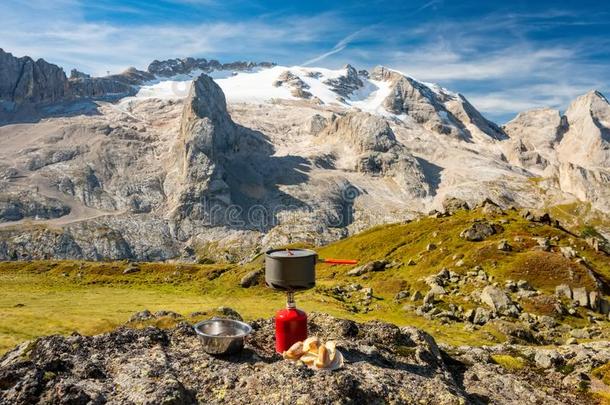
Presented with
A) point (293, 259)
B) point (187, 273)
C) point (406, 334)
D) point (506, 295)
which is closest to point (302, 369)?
point (293, 259)

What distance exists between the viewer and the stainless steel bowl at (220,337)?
13.7m

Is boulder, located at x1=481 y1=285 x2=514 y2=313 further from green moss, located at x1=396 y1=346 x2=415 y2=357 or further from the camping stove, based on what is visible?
the camping stove

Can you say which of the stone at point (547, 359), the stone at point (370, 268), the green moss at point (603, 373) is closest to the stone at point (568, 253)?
the stone at point (370, 268)

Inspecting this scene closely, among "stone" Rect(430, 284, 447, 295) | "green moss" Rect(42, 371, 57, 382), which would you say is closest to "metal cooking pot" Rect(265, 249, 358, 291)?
"green moss" Rect(42, 371, 57, 382)

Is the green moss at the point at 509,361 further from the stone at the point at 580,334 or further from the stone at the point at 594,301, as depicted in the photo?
the stone at the point at 594,301

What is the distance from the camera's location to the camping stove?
14.6 m

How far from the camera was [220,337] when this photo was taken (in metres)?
13.7

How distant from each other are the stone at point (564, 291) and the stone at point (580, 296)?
1.40 feet

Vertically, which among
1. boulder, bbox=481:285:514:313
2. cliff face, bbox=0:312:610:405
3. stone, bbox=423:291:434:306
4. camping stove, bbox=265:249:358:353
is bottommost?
stone, bbox=423:291:434:306

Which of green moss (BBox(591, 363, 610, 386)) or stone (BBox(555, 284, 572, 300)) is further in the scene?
stone (BBox(555, 284, 572, 300))

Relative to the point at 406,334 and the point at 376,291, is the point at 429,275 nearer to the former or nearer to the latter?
the point at 376,291

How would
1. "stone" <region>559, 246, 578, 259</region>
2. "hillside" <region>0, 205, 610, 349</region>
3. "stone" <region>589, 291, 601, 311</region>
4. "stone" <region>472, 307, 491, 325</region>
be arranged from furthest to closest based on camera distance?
"stone" <region>559, 246, 578, 259</region> → "stone" <region>589, 291, 601, 311</region> → "stone" <region>472, 307, 491, 325</region> → "hillside" <region>0, 205, 610, 349</region>

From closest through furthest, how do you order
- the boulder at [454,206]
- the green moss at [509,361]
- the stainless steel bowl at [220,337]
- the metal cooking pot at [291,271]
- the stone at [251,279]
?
the stainless steel bowl at [220,337], the metal cooking pot at [291,271], the green moss at [509,361], the stone at [251,279], the boulder at [454,206]

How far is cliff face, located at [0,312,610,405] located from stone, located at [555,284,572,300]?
143ft
